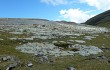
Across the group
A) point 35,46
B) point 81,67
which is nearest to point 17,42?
point 35,46

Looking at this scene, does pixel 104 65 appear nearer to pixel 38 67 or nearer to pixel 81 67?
pixel 81 67

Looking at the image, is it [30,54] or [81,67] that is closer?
[81,67]

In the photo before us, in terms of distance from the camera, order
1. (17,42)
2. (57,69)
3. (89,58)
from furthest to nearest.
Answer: (17,42) < (89,58) < (57,69)

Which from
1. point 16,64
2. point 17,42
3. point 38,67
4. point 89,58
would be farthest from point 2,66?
point 17,42

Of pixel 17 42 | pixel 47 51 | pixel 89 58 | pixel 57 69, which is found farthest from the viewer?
pixel 17 42

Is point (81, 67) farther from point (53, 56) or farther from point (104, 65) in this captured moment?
point (53, 56)

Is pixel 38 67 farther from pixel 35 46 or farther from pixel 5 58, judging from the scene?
pixel 35 46

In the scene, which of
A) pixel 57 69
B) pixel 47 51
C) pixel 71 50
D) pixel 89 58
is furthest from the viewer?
pixel 71 50

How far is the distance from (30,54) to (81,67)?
10711 mm

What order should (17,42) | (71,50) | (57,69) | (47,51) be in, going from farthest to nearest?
(17,42), (71,50), (47,51), (57,69)

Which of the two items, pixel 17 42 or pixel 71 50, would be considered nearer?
pixel 71 50

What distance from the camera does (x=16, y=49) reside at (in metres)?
44.8

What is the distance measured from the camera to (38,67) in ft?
112

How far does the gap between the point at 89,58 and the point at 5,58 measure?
14.2 metres
